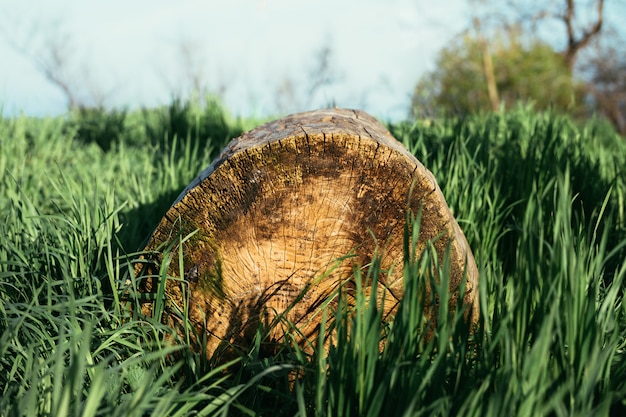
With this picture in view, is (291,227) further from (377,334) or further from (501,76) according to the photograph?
(501,76)

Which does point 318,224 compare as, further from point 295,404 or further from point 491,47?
point 491,47

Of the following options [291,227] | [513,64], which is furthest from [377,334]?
[513,64]

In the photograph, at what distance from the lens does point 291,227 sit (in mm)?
2092

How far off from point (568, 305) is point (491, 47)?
16.5 m

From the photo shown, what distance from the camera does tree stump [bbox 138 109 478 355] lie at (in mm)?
2035

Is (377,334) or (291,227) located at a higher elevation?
(291,227)

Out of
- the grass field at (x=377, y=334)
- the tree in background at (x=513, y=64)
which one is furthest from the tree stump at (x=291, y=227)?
the tree in background at (x=513, y=64)

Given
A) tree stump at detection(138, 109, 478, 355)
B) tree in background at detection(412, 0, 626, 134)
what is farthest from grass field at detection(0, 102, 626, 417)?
tree in background at detection(412, 0, 626, 134)

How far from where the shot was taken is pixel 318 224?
210cm

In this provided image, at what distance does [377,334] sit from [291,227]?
2.33 feet

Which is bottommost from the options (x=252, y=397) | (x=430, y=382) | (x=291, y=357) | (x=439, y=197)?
(x=252, y=397)

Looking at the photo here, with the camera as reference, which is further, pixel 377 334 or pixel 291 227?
pixel 291 227

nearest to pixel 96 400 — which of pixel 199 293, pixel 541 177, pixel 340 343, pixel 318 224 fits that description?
pixel 340 343

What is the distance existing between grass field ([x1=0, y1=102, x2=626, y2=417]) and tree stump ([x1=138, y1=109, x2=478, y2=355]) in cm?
13
